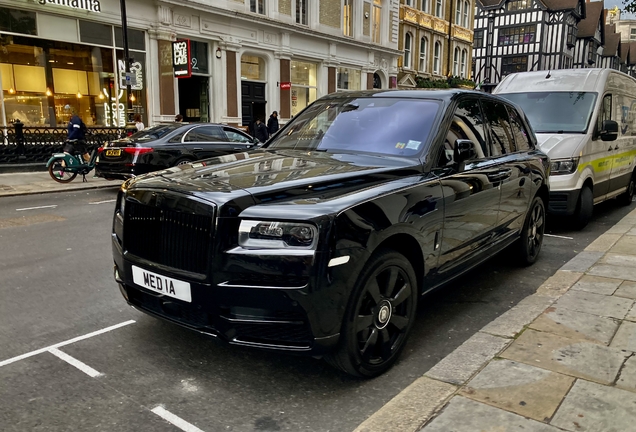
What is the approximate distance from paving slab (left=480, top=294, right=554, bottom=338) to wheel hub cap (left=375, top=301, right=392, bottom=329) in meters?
0.98

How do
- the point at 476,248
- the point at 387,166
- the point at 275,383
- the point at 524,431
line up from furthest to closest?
1. the point at 476,248
2. the point at 387,166
3. the point at 275,383
4. the point at 524,431

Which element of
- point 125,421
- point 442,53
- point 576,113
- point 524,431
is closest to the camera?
point 524,431

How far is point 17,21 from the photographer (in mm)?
16516

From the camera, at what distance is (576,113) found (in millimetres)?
8281

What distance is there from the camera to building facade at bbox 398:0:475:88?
35.5 metres

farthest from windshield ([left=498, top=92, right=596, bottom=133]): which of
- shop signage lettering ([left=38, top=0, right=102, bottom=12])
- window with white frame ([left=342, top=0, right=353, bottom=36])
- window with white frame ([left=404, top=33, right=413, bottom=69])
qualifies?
window with white frame ([left=404, top=33, right=413, bottom=69])

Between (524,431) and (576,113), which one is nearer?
(524,431)

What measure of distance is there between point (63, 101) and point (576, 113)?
1623 cm

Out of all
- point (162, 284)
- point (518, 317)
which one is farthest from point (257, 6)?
point (162, 284)

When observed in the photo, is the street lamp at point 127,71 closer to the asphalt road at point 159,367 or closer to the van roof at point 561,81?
the van roof at point 561,81

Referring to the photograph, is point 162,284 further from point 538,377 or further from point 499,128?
point 499,128

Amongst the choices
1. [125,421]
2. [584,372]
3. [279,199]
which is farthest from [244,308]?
[584,372]

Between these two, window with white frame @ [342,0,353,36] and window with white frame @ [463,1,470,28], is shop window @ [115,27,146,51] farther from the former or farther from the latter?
window with white frame @ [463,1,470,28]

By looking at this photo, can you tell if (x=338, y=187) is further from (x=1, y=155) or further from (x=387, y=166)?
(x=1, y=155)
